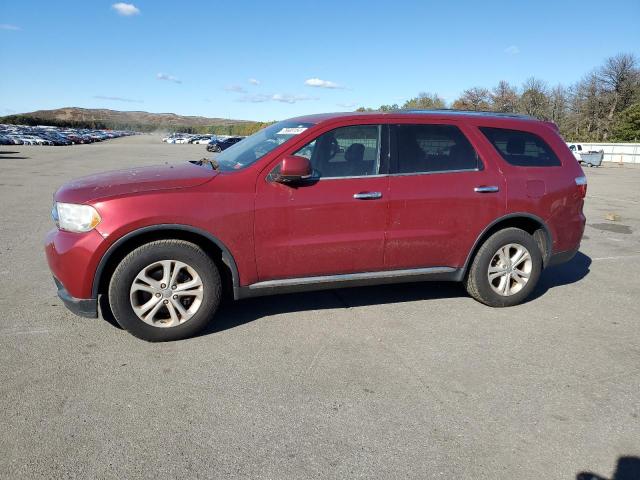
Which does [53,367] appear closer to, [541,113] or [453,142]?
[453,142]

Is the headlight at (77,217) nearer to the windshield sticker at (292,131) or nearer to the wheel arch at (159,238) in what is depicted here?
the wheel arch at (159,238)

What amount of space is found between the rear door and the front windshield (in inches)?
36.3

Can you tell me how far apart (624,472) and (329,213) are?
2536 millimetres

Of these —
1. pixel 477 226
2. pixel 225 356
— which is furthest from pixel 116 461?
pixel 477 226

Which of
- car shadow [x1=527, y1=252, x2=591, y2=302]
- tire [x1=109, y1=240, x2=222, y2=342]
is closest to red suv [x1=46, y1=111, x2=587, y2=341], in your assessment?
tire [x1=109, y1=240, x2=222, y2=342]

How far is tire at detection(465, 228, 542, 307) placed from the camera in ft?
15.1

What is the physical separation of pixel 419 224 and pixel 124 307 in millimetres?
2526

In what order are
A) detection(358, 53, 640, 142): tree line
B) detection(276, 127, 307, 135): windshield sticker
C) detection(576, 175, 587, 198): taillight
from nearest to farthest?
detection(276, 127, 307, 135): windshield sticker
detection(576, 175, 587, 198): taillight
detection(358, 53, 640, 142): tree line

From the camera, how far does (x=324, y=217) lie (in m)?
3.97

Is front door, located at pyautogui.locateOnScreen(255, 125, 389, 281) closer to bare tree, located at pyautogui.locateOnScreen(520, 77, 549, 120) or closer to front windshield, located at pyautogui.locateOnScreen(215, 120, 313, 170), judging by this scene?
front windshield, located at pyautogui.locateOnScreen(215, 120, 313, 170)

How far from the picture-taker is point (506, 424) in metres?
2.84

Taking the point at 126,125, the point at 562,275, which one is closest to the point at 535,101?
the point at 562,275

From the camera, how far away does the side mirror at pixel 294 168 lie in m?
3.75

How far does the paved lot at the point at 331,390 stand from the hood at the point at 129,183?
1.13 metres
